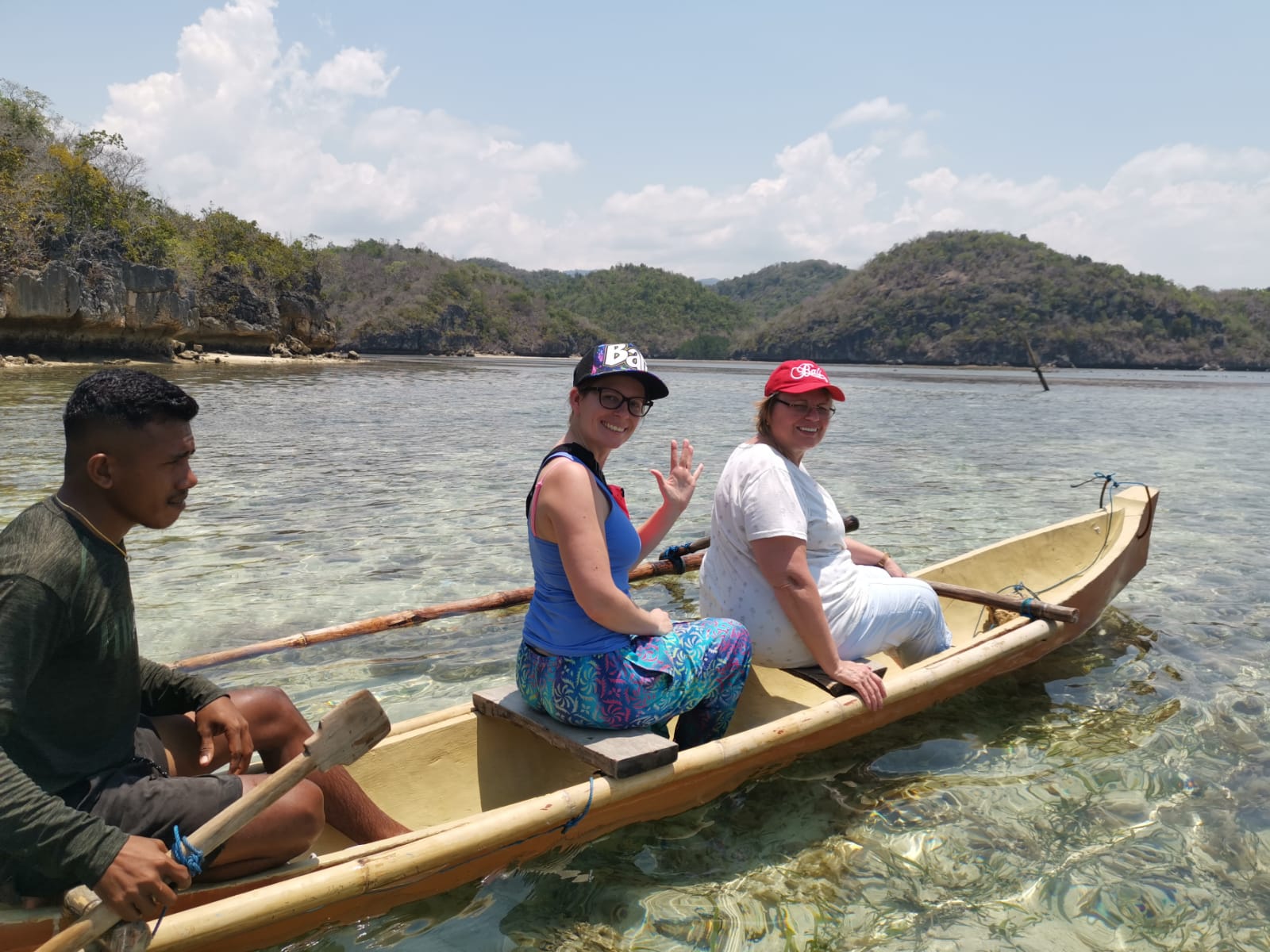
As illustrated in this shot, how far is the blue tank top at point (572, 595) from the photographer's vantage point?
320 centimetres

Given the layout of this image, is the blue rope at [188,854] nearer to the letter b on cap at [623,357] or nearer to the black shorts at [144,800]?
the black shorts at [144,800]

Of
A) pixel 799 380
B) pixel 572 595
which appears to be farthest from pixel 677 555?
pixel 572 595

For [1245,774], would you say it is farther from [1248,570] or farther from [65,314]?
[65,314]

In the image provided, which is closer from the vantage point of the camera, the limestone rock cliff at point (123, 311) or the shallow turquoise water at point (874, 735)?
the shallow turquoise water at point (874, 735)

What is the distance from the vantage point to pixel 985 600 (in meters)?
5.53

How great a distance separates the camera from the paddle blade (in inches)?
95.3

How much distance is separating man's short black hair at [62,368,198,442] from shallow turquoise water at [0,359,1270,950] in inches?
74.2

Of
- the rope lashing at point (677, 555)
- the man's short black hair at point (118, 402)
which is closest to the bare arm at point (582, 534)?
the man's short black hair at point (118, 402)

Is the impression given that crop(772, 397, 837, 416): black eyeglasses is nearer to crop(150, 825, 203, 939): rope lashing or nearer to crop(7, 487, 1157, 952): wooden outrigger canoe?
crop(7, 487, 1157, 952): wooden outrigger canoe

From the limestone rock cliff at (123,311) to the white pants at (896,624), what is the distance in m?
42.2

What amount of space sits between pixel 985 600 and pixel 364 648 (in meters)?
4.24

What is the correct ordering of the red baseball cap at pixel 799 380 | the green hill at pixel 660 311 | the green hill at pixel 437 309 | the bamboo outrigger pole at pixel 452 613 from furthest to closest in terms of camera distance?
the green hill at pixel 660 311 < the green hill at pixel 437 309 < the bamboo outrigger pole at pixel 452 613 < the red baseball cap at pixel 799 380

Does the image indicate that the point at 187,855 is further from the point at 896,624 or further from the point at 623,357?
the point at 896,624

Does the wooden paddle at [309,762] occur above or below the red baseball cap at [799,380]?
below
